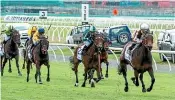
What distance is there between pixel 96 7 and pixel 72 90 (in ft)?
132

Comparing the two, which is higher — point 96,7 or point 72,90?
point 96,7

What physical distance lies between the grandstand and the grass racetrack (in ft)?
104

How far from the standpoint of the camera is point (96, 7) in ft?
181

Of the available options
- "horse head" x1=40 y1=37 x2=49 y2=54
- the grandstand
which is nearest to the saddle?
"horse head" x1=40 y1=37 x2=49 y2=54

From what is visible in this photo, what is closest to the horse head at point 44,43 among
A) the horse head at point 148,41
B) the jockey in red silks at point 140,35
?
the jockey in red silks at point 140,35

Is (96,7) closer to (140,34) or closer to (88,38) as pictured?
(88,38)

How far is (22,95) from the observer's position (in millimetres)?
13516

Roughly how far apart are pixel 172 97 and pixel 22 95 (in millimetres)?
3462

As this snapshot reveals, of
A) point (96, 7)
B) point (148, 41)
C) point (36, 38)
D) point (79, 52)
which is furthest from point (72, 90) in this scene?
point (96, 7)

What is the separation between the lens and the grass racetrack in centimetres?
1351

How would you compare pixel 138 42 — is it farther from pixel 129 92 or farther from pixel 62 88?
pixel 62 88

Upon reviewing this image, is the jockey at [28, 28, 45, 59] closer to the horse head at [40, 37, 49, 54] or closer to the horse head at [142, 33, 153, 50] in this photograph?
the horse head at [40, 37, 49, 54]

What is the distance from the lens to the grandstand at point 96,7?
52.1 metres

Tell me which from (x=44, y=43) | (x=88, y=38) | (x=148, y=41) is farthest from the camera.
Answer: (x=44, y=43)
